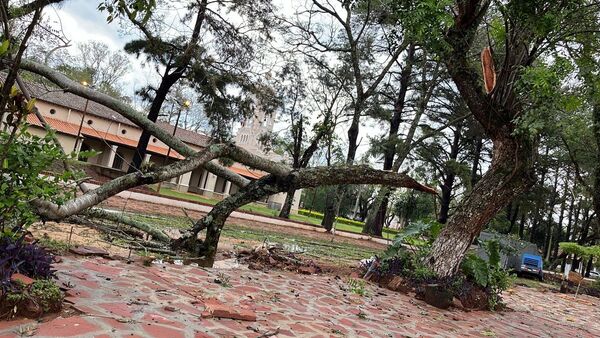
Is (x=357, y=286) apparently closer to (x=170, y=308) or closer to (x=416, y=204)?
(x=170, y=308)

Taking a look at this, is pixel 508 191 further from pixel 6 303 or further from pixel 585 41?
pixel 6 303

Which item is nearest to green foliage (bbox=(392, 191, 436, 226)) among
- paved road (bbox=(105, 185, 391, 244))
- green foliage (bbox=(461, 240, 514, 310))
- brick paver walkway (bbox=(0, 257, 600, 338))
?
paved road (bbox=(105, 185, 391, 244))

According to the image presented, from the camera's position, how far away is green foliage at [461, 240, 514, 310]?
7336 millimetres

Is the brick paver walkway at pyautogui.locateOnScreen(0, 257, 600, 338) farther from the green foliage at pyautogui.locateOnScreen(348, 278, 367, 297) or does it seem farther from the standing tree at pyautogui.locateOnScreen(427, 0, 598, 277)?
the standing tree at pyautogui.locateOnScreen(427, 0, 598, 277)

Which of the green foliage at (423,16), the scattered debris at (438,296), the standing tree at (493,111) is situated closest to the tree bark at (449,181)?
the standing tree at (493,111)

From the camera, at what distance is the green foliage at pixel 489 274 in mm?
7336

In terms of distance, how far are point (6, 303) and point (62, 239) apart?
3289 millimetres

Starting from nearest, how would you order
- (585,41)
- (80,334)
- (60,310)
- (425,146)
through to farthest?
(80,334)
(60,310)
(585,41)
(425,146)

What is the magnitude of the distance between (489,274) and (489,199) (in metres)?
1.32

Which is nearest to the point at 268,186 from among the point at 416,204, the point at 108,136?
the point at 108,136

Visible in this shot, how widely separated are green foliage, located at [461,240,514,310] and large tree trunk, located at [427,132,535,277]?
361 millimetres

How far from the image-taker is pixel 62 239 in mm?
5527

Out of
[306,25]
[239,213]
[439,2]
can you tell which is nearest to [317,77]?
A: [306,25]

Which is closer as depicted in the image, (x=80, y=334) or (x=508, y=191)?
(x=80, y=334)
